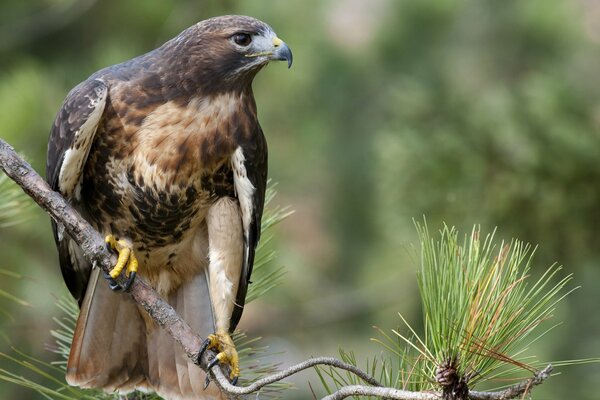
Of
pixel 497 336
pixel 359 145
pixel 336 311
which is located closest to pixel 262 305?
pixel 336 311

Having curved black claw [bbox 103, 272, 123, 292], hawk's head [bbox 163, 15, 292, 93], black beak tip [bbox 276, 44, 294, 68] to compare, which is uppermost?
hawk's head [bbox 163, 15, 292, 93]

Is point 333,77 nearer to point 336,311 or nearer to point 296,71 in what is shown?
point 296,71

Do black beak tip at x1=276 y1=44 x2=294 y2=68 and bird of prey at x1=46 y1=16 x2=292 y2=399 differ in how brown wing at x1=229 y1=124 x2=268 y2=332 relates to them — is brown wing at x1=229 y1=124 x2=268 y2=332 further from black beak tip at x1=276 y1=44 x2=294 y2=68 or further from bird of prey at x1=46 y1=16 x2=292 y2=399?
black beak tip at x1=276 y1=44 x2=294 y2=68

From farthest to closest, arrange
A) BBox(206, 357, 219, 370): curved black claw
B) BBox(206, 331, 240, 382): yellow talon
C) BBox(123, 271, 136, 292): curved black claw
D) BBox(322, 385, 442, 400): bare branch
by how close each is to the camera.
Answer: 1. BBox(206, 331, 240, 382): yellow talon
2. BBox(123, 271, 136, 292): curved black claw
3. BBox(206, 357, 219, 370): curved black claw
4. BBox(322, 385, 442, 400): bare branch

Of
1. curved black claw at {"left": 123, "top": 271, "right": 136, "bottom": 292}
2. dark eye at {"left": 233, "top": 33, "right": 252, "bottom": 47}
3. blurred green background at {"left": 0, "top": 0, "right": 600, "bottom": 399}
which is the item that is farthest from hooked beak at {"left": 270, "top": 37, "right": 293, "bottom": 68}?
blurred green background at {"left": 0, "top": 0, "right": 600, "bottom": 399}

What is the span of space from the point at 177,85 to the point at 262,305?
4074 mm

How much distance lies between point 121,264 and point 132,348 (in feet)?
1.63

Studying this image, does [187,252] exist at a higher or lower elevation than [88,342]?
higher

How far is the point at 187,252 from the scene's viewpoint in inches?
151

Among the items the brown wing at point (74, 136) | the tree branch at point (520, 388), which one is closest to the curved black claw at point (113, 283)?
the brown wing at point (74, 136)

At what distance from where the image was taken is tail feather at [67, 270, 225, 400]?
3477 millimetres

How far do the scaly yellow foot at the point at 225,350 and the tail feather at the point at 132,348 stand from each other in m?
0.25

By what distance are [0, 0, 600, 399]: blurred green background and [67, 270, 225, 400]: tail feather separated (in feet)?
3.57

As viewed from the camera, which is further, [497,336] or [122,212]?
[122,212]
